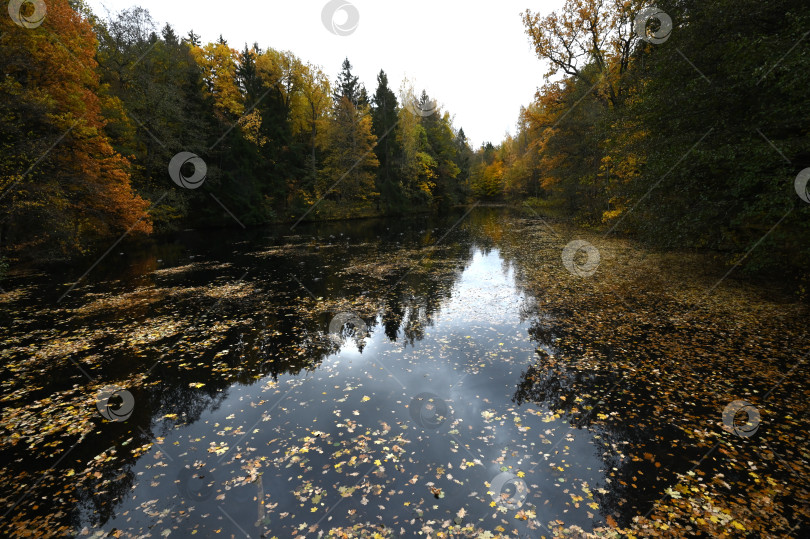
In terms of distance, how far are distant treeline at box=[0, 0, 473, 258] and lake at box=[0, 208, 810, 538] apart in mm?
7763

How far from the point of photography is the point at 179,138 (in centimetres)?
3347

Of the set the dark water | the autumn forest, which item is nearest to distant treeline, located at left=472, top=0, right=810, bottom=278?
the autumn forest

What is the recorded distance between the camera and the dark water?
4.68 metres

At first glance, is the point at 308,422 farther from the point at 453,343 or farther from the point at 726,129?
the point at 726,129

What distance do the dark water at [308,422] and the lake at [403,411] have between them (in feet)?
0.14

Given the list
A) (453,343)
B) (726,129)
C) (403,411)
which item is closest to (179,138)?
(453,343)

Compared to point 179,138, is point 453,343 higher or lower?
lower

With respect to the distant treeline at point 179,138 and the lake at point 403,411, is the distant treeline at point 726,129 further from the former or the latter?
the distant treeline at point 179,138

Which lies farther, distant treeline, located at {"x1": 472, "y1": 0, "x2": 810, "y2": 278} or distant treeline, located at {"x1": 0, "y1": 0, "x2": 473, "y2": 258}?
distant treeline, located at {"x1": 0, "y1": 0, "x2": 473, "y2": 258}

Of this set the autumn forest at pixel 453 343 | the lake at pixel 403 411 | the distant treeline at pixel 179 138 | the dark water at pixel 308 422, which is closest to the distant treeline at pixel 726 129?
the autumn forest at pixel 453 343

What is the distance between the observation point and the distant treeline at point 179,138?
17078 mm

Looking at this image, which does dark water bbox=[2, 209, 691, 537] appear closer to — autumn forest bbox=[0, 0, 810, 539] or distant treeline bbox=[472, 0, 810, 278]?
autumn forest bbox=[0, 0, 810, 539]

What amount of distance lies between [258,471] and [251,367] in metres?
3.89

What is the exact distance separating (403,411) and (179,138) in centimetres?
3803
